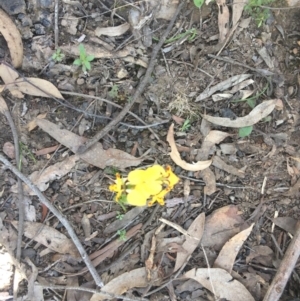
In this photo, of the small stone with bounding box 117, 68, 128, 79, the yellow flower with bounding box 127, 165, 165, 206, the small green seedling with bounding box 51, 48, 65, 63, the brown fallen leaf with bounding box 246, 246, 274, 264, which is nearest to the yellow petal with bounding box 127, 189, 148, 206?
the yellow flower with bounding box 127, 165, 165, 206

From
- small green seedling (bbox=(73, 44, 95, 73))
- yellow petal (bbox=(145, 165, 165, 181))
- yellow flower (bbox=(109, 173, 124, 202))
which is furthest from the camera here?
small green seedling (bbox=(73, 44, 95, 73))

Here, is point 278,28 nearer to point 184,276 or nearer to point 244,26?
point 244,26

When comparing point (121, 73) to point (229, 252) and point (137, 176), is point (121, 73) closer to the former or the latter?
point (137, 176)

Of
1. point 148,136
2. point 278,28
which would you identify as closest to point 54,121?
point 148,136

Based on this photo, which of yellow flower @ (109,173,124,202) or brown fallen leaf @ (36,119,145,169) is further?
brown fallen leaf @ (36,119,145,169)

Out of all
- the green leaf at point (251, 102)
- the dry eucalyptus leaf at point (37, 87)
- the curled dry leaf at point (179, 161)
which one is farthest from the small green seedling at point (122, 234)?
the green leaf at point (251, 102)

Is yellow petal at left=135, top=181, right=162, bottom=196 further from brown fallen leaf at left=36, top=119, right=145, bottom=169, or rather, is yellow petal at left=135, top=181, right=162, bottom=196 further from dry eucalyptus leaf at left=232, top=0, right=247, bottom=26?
dry eucalyptus leaf at left=232, top=0, right=247, bottom=26

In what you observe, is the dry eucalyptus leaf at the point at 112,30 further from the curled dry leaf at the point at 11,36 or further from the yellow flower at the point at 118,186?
the yellow flower at the point at 118,186
